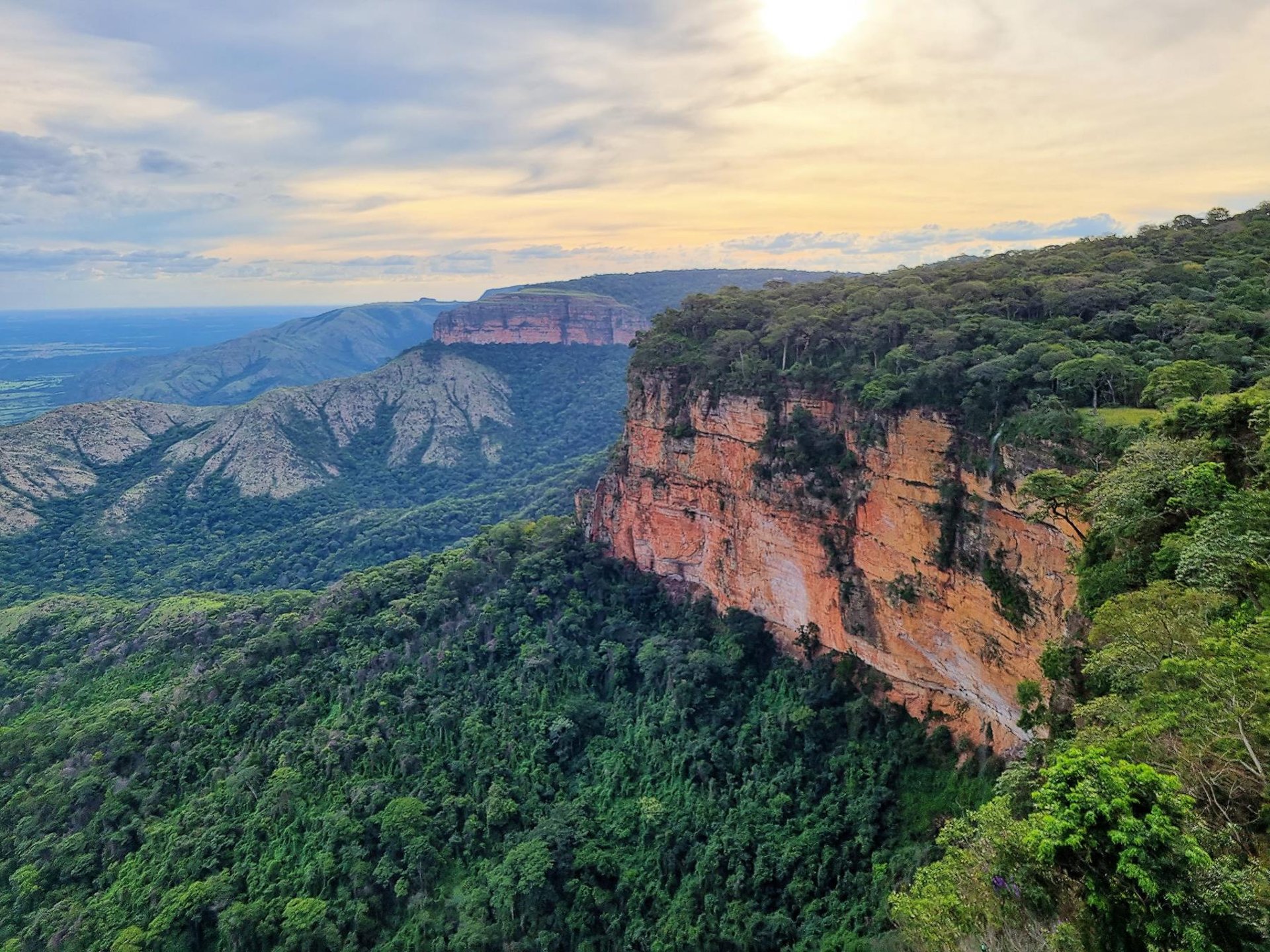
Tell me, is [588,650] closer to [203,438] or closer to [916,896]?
[916,896]

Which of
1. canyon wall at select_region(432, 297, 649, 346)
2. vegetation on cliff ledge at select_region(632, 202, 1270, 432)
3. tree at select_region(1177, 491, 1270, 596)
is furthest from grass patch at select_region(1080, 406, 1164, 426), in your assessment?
canyon wall at select_region(432, 297, 649, 346)

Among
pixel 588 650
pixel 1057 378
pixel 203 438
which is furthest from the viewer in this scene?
pixel 203 438

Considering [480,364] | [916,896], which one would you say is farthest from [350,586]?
[480,364]

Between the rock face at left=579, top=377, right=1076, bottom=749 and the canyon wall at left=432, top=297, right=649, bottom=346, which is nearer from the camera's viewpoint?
the rock face at left=579, top=377, right=1076, bottom=749

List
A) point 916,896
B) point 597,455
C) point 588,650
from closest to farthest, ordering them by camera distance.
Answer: point 916,896 < point 588,650 < point 597,455

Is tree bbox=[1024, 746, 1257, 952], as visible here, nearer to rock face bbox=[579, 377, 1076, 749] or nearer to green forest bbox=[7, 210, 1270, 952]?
green forest bbox=[7, 210, 1270, 952]

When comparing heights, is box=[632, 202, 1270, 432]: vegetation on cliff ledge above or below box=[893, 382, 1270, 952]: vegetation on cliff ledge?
above
